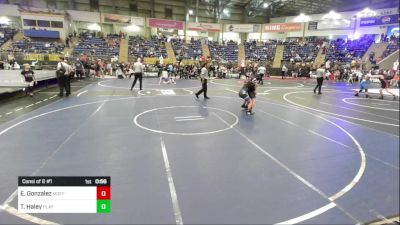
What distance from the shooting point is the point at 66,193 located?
2.39 meters

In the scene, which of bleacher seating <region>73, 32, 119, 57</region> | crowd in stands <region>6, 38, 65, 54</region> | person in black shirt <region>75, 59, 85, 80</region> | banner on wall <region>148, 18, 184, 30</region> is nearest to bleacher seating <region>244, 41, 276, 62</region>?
banner on wall <region>148, 18, 184, 30</region>

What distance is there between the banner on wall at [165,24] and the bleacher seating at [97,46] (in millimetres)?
5649

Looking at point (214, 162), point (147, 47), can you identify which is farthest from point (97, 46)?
point (214, 162)

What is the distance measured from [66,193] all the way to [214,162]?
2717mm

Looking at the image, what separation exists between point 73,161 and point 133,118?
3.28 m

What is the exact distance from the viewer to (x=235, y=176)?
418 centimetres

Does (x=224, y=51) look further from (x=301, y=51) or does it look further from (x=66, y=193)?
(x=66, y=193)

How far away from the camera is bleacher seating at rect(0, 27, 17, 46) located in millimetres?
29517

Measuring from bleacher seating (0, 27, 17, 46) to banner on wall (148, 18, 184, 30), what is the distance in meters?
15.8

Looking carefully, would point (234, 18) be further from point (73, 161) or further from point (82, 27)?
point (73, 161)

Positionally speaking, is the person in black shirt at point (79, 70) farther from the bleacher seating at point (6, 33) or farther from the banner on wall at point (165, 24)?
the banner on wall at point (165, 24)

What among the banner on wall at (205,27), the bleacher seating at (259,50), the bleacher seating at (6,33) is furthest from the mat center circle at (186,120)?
the banner on wall at (205,27)

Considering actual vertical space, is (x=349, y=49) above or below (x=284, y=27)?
below

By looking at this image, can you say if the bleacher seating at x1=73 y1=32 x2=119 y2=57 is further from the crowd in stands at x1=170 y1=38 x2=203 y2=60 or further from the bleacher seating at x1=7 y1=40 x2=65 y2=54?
the crowd in stands at x1=170 y1=38 x2=203 y2=60
